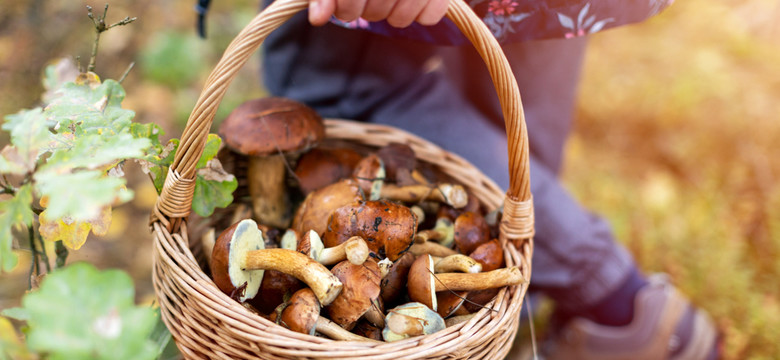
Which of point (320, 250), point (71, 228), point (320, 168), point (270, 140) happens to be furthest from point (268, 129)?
point (71, 228)

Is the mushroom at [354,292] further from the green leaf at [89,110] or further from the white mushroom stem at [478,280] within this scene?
the green leaf at [89,110]

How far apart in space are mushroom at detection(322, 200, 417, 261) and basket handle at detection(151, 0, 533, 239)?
0.84ft

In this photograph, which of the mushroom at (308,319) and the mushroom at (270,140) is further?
the mushroom at (270,140)

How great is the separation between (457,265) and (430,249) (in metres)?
0.11

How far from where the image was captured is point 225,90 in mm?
932

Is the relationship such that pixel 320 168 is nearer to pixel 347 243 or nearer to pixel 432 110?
pixel 347 243

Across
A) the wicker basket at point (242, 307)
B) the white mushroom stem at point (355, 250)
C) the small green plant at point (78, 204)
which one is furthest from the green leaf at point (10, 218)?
→ the white mushroom stem at point (355, 250)

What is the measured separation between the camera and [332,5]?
0.86m

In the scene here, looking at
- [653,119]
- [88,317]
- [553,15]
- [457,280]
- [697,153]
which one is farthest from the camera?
[653,119]

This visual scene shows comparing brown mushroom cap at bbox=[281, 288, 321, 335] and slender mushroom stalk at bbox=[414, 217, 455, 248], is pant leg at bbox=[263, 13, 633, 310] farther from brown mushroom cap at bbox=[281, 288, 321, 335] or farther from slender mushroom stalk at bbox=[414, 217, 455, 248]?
brown mushroom cap at bbox=[281, 288, 321, 335]

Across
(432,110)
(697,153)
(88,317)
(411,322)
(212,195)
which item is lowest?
(697,153)

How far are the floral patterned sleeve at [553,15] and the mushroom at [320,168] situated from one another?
387mm

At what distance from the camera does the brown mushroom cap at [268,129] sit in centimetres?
118

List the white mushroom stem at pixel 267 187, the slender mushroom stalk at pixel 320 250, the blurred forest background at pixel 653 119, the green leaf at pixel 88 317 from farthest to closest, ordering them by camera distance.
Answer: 1. the blurred forest background at pixel 653 119
2. the white mushroom stem at pixel 267 187
3. the slender mushroom stalk at pixel 320 250
4. the green leaf at pixel 88 317
